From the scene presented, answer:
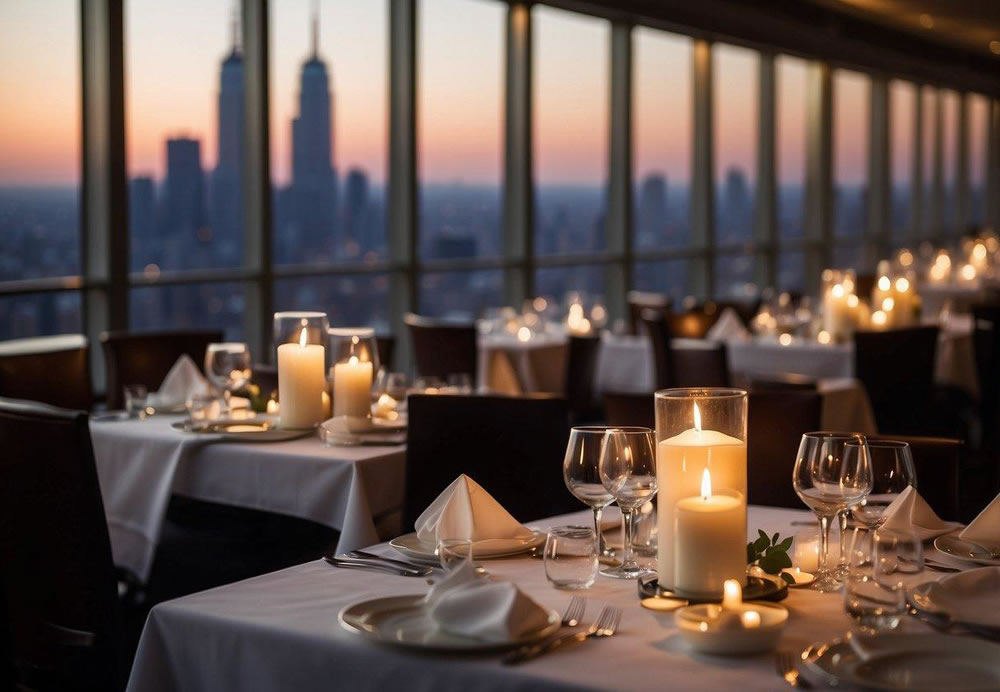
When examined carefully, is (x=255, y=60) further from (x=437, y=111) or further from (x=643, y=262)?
(x=643, y=262)

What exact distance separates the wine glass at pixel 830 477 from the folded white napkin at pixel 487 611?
0.49 metres

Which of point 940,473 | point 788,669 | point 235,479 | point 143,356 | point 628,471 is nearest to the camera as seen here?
point 788,669

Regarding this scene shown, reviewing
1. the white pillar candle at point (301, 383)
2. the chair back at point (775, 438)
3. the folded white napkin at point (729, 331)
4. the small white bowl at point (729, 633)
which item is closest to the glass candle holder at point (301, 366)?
the white pillar candle at point (301, 383)

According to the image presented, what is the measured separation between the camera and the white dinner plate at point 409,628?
1.60 meters

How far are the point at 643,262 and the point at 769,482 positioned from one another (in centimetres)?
822

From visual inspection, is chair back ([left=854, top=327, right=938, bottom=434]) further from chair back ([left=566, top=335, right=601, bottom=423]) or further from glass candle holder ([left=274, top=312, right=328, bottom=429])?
glass candle holder ([left=274, top=312, right=328, bottom=429])

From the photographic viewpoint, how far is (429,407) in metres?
3.19

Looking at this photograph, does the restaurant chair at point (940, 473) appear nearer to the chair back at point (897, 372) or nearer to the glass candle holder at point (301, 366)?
the glass candle holder at point (301, 366)

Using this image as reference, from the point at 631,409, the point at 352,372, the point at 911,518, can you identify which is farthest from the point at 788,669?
the point at 352,372

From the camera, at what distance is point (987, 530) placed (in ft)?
6.93

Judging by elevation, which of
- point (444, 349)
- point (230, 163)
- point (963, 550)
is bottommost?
point (963, 550)

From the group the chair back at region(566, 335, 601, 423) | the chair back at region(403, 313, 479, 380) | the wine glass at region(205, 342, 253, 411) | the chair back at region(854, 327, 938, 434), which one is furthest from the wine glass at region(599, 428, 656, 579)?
the chair back at region(566, 335, 601, 423)

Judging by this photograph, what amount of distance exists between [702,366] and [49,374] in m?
2.47

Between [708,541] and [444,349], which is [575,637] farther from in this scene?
[444,349]
